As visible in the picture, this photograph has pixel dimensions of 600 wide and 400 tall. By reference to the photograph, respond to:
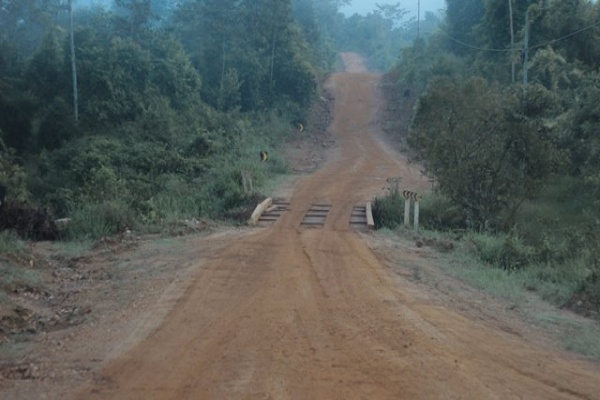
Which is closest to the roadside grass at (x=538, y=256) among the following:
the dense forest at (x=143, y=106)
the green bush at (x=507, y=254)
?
the green bush at (x=507, y=254)

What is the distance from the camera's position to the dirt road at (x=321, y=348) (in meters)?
5.84

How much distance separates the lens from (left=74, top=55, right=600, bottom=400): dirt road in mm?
5844

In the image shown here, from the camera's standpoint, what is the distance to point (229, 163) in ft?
86.0

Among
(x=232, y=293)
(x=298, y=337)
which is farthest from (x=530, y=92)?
(x=298, y=337)

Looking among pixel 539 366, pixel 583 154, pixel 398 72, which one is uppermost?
pixel 398 72

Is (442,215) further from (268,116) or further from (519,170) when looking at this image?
(268,116)

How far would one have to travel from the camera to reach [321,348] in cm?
691

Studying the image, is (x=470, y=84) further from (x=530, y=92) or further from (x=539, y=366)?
(x=539, y=366)

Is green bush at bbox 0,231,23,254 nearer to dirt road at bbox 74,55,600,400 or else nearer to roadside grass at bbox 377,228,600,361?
dirt road at bbox 74,55,600,400

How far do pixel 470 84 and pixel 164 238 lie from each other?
10.6 meters

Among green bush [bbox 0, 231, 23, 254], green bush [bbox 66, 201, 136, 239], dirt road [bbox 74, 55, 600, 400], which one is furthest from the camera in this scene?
green bush [bbox 66, 201, 136, 239]

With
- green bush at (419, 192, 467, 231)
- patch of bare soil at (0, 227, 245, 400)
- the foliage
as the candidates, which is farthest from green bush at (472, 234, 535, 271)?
patch of bare soil at (0, 227, 245, 400)

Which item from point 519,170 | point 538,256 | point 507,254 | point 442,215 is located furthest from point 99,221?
point 519,170

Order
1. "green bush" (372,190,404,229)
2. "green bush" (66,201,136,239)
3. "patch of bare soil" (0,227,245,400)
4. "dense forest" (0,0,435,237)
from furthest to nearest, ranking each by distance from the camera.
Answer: "dense forest" (0,0,435,237), "green bush" (372,190,404,229), "green bush" (66,201,136,239), "patch of bare soil" (0,227,245,400)
